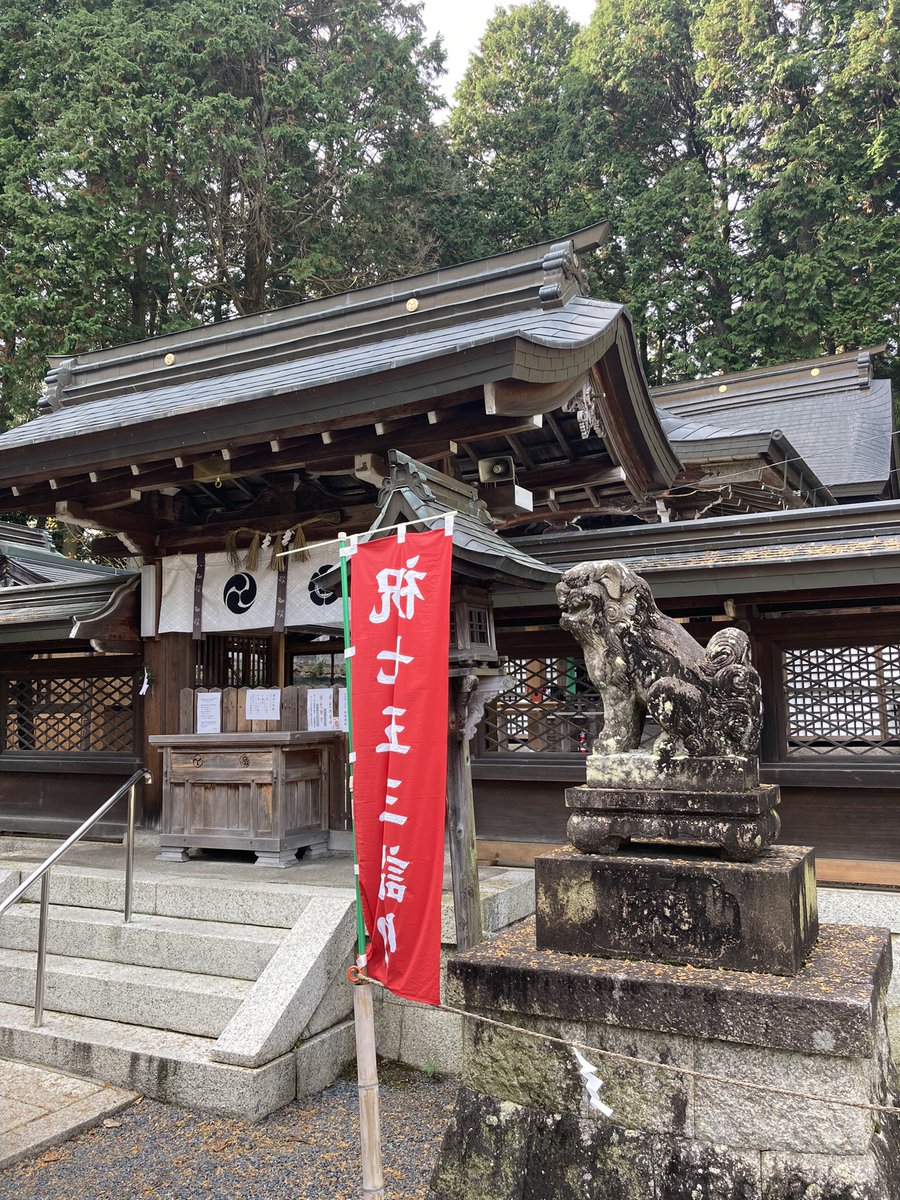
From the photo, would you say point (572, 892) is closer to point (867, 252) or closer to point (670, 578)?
point (670, 578)

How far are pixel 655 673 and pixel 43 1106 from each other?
4.24m

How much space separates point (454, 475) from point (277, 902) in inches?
145

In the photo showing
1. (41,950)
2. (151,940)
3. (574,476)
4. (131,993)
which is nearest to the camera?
(41,950)

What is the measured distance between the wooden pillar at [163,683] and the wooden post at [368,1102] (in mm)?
5551

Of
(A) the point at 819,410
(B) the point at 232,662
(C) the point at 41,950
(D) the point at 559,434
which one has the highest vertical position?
(A) the point at 819,410

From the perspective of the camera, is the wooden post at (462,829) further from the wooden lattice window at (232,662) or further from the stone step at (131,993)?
the wooden lattice window at (232,662)

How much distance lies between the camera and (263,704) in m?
7.90

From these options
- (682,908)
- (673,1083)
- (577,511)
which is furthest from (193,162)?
(673,1083)

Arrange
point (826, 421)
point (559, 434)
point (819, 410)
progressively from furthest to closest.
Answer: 1. point (819, 410)
2. point (826, 421)
3. point (559, 434)

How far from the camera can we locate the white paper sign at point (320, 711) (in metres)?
8.02

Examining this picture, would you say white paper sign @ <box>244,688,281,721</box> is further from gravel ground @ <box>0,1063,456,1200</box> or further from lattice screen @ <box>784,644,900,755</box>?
lattice screen @ <box>784,644,900,755</box>

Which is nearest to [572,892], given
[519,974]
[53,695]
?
[519,974]

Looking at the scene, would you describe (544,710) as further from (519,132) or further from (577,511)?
(519,132)

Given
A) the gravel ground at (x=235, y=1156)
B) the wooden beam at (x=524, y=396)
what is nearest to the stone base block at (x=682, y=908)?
the gravel ground at (x=235, y=1156)
